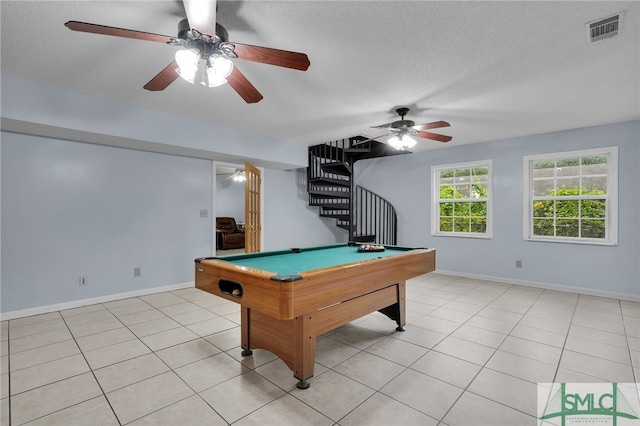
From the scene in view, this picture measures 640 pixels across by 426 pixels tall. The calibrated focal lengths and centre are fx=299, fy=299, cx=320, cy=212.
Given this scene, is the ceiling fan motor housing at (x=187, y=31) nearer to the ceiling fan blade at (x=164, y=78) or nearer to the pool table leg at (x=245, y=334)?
the ceiling fan blade at (x=164, y=78)

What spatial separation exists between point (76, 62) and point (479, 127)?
499cm

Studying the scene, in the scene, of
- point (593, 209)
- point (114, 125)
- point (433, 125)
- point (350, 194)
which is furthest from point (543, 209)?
point (114, 125)

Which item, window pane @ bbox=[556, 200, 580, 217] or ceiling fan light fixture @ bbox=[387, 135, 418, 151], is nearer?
ceiling fan light fixture @ bbox=[387, 135, 418, 151]

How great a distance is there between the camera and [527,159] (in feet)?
16.7

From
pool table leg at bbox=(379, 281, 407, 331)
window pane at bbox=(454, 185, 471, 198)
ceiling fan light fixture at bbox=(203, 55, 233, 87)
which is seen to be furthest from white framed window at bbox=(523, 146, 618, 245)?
ceiling fan light fixture at bbox=(203, 55, 233, 87)

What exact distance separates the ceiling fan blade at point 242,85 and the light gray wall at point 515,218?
427cm

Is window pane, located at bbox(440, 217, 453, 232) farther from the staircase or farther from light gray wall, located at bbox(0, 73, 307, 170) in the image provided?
light gray wall, located at bbox(0, 73, 307, 170)

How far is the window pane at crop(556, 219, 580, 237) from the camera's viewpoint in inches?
187

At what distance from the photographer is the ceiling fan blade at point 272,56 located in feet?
6.06

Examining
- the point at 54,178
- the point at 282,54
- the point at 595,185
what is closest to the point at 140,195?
the point at 54,178

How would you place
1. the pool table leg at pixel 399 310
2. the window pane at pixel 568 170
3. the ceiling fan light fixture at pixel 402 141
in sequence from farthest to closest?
the window pane at pixel 568 170 < the ceiling fan light fixture at pixel 402 141 < the pool table leg at pixel 399 310

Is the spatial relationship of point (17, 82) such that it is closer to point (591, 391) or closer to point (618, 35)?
point (618, 35)

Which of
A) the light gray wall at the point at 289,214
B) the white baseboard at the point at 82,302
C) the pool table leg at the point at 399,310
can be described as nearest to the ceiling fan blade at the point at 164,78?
the pool table leg at the point at 399,310

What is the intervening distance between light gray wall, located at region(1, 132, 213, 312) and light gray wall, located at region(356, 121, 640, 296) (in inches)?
162
